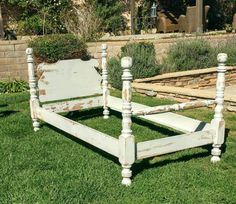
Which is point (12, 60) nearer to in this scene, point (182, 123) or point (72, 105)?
point (72, 105)

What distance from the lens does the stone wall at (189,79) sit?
8.78m

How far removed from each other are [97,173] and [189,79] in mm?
5504

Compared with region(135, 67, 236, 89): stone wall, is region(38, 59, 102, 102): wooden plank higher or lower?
higher

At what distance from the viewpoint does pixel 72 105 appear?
6086mm

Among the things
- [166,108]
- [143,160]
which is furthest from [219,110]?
[143,160]

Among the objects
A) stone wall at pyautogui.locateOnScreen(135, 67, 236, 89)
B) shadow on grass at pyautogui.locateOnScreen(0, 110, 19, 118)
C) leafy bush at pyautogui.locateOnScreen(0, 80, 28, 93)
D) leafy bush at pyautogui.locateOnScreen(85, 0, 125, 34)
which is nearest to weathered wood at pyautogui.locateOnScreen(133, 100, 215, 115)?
shadow on grass at pyautogui.locateOnScreen(0, 110, 19, 118)

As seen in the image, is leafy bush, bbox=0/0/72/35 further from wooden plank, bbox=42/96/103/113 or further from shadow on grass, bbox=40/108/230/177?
wooden plank, bbox=42/96/103/113

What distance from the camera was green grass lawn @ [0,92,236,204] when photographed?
11.6ft

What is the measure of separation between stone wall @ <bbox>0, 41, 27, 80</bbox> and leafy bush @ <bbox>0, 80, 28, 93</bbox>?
392mm

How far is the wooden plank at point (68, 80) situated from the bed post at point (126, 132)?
2558 mm

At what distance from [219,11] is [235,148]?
15703 millimetres

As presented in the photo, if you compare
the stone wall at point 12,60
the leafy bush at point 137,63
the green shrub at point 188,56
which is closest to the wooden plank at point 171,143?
the leafy bush at point 137,63

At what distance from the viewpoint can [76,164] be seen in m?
4.30

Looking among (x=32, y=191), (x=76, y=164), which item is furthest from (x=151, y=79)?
(x=32, y=191)
